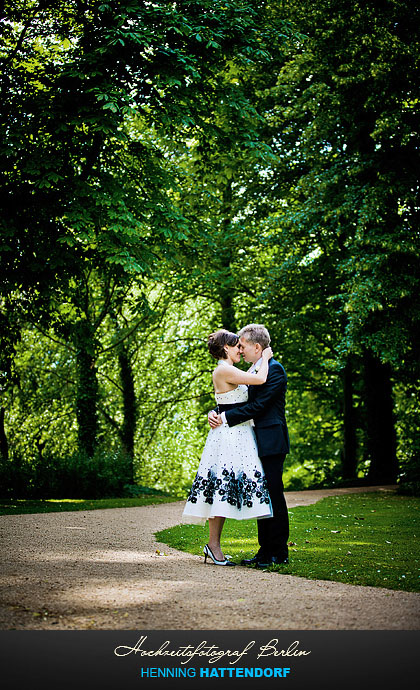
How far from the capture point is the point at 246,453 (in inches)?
→ 249

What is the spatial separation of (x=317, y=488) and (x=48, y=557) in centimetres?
1403

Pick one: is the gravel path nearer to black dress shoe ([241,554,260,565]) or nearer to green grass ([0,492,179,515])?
black dress shoe ([241,554,260,565])

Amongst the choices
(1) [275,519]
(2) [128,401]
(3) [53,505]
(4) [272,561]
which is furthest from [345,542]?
(2) [128,401]

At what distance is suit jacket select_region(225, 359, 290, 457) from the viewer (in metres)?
6.28

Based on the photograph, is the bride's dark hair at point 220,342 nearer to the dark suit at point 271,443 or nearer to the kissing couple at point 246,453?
the kissing couple at point 246,453

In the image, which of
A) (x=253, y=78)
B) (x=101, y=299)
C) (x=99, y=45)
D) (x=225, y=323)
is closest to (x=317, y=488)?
(x=225, y=323)

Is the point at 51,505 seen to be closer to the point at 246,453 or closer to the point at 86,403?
the point at 86,403

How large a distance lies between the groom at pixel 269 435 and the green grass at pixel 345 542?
30 cm

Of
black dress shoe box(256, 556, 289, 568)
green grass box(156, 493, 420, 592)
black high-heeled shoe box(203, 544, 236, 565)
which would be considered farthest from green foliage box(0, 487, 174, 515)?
black dress shoe box(256, 556, 289, 568)

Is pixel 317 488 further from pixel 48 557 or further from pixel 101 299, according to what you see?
pixel 48 557

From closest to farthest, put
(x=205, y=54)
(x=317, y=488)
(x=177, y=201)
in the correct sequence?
(x=205, y=54)
(x=177, y=201)
(x=317, y=488)

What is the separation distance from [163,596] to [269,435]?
218cm

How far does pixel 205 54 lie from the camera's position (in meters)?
11.8

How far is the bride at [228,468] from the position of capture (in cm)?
614
